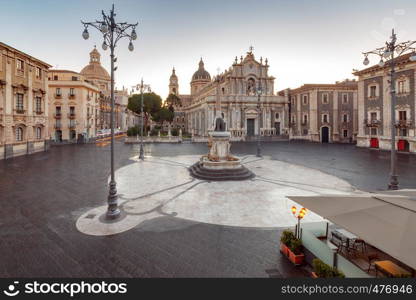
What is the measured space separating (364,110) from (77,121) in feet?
167

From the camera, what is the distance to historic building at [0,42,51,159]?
24.2m

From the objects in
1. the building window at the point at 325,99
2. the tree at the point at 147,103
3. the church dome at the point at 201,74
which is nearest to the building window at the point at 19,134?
the tree at the point at 147,103

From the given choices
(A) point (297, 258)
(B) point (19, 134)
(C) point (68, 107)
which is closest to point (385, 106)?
(A) point (297, 258)

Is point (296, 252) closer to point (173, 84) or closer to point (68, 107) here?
point (68, 107)

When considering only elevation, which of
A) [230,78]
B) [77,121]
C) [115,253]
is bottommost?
[115,253]

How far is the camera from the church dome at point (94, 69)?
74375 mm

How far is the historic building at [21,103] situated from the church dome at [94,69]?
47.2 meters

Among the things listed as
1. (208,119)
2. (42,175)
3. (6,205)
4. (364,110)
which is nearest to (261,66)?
(208,119)

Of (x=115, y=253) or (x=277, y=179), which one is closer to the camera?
(x=115, y=253)

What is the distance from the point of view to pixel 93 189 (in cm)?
1316

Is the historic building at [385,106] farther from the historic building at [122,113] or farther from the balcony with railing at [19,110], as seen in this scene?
the historic building at [122,113]

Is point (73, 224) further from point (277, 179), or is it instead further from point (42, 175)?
point (277, 179)

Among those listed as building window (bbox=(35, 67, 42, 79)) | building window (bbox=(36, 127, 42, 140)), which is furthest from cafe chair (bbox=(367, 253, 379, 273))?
building window (bbox=(35, 67, 42, 79))

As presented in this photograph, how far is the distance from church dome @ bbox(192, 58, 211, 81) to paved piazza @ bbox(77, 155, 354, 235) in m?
85.9
